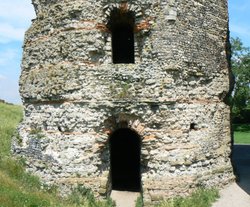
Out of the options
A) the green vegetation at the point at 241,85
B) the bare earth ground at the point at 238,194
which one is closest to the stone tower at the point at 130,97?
the bare earth ground at the point at 238,194

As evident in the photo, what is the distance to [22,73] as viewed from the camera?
545 inches

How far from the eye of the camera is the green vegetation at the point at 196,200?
11.4 meters

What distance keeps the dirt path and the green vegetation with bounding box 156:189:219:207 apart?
103cm

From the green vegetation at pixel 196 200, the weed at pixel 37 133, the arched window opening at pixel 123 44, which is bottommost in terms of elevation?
the green vegetation at pixel 196 200

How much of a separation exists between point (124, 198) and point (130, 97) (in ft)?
10.0

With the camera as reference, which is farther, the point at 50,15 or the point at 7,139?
the point at 7,139

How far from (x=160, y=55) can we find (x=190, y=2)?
1.94 meters

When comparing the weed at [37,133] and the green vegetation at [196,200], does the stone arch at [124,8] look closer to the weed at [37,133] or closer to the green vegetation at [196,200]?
the weed at [37,133]

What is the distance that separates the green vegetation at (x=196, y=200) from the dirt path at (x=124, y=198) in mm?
1034

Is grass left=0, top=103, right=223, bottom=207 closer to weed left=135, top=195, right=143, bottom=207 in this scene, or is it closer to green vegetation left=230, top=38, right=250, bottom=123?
weed left=135, top=195, right=143, bottom=207

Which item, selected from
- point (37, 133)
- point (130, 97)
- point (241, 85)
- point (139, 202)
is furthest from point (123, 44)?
point (241, 85)

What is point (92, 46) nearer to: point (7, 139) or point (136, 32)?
point (136, 32)

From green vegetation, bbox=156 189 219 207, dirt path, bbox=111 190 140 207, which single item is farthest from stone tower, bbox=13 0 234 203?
dirt path, bbox=111 190 140 207

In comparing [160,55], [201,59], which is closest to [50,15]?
[160,55]
